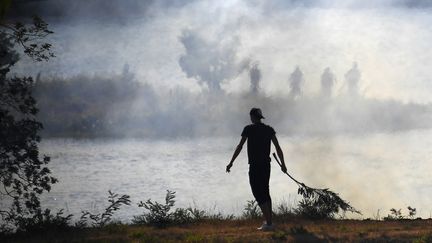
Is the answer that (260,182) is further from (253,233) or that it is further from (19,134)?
(19,134)

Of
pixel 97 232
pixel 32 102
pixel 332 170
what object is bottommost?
pixel 97 232

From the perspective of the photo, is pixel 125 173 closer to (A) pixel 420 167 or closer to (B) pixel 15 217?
(A) pixel 420 167

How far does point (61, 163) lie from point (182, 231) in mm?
78860

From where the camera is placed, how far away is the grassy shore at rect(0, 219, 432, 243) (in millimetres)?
10102

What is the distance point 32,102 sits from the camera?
13.2 meters

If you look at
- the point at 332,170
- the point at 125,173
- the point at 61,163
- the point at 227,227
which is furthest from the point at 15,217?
the point at 61,163

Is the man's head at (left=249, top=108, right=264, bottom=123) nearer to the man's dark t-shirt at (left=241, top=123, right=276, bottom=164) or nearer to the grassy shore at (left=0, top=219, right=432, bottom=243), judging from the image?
the man's dark t-shirt at (left=241, top=123, right=276, bottom=164)

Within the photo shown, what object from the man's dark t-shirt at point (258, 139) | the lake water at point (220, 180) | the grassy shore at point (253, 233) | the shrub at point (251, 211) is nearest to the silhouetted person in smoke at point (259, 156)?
the man's dark t-shirt at point (258, 139)

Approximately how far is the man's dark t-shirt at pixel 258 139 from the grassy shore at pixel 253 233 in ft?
4.58

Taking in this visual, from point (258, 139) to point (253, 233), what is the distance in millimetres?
1743

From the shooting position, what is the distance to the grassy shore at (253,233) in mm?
10102

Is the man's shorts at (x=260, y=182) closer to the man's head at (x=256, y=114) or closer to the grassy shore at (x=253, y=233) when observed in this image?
the grassy shore at (x=253, y=233)

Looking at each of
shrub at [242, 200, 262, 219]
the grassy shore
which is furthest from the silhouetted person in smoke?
shrub at [242, 200, 262, 219]

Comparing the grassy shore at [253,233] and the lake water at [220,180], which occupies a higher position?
the lake water at [220,180]
